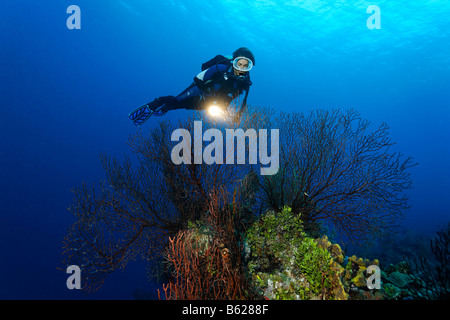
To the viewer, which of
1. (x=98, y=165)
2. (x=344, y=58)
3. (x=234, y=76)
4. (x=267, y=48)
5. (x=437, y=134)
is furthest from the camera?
(x=437, y=134)

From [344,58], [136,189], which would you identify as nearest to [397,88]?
[344,58]

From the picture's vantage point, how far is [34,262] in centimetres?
2983

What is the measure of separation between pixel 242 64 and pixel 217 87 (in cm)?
103

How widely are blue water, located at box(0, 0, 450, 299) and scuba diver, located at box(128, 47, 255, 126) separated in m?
20.4

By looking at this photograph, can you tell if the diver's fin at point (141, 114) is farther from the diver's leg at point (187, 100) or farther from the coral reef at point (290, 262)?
the coral reef at point (290, 262)

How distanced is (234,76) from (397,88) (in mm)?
50427

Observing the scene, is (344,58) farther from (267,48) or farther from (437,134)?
(437,134)

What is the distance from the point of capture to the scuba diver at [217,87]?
16.3 ft

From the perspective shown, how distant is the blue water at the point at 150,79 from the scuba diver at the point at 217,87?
804 inches

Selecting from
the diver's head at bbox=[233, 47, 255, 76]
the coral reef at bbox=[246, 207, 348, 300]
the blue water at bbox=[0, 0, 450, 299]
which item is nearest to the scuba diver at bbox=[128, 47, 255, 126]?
the diver's head at bbox=[233, 47, 255, 76]

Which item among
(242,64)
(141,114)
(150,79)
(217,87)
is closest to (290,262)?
(242,64)

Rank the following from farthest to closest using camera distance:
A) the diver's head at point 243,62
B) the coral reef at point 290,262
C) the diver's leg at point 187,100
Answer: the diver's leg at point 187,100 < the diver's head at point 243,62 < the coral reef at point 290,262

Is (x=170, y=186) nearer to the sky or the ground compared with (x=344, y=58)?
nearer to the ground

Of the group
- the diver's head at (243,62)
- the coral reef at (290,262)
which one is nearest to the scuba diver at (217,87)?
the diver's head at (243,62)
